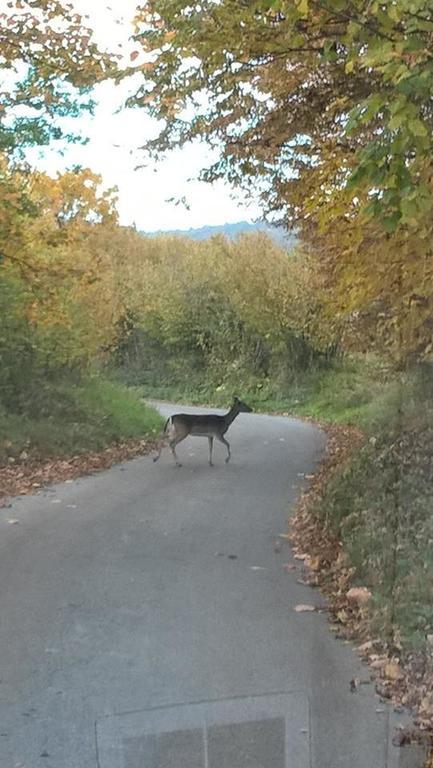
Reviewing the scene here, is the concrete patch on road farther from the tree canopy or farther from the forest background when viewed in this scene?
the tree canopy

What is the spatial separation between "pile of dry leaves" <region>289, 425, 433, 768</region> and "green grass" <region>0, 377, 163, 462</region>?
7349 mm

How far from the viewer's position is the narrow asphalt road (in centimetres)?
524

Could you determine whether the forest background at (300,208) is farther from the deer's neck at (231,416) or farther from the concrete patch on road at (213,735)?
the deer's neck at (231,416)

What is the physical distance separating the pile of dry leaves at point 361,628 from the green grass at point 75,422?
24.1 ft

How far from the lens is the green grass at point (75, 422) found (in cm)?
1842

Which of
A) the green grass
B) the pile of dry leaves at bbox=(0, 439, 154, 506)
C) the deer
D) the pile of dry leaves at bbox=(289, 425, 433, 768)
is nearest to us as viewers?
the pile of dry leaves at bbox=(289, 425, 433, 768)

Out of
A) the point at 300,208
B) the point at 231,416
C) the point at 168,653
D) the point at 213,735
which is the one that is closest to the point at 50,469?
the point at 231,416

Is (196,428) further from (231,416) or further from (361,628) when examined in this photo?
(361,628)

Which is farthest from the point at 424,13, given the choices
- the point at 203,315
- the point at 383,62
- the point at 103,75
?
the point at 203,315

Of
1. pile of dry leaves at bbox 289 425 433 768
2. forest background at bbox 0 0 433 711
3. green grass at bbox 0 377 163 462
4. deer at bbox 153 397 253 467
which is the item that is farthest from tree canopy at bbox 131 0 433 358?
green grass at bbox 0 377 163 462

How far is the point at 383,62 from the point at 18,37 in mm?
7949

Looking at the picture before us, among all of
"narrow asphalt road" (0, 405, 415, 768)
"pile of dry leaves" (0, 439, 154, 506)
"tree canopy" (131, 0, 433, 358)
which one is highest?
"tree canopy" (131, 0, 433, 358)

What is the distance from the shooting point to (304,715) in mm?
5672

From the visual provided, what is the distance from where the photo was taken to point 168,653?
6.87 metres
